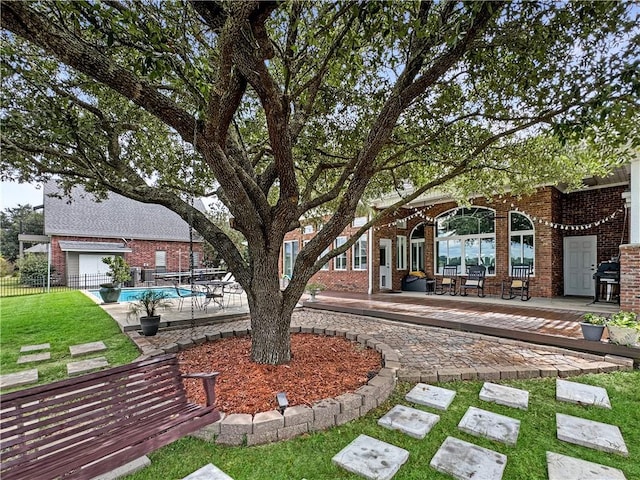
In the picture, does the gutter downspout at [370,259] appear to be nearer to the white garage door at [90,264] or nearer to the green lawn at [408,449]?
the green lawn at [408,449]

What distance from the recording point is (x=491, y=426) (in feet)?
9.31

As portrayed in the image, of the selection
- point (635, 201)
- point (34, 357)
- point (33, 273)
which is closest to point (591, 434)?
point (635, 201)

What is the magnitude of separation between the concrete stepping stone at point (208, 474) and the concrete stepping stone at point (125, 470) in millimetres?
405

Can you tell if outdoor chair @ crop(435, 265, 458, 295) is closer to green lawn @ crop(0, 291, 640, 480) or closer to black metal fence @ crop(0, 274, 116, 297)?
green lawn @ crop(0, 291, 640, 480)

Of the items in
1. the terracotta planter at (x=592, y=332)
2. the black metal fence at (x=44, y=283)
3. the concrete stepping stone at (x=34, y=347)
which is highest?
the terracotta planter at (x=592, y=332)

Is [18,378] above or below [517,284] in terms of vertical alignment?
below

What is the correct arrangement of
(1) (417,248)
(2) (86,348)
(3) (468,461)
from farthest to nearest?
(1) (417,248) → (2) (86,348) → (3) (468,461)

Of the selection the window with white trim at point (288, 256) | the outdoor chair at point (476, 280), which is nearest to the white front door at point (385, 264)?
the outdoor chair at point (476, 280)

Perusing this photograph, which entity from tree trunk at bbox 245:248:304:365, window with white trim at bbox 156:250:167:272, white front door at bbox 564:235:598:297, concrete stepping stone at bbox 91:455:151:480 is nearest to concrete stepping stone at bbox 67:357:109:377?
tree trunk at bbox 245:248:304:365

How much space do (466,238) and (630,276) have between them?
18.0 feet

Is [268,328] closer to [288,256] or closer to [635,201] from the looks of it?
[635,201]

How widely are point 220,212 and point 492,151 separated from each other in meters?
19.2

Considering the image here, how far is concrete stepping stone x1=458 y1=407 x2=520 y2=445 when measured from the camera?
2.69 metres

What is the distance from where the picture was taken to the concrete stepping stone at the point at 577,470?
7.22 ft
